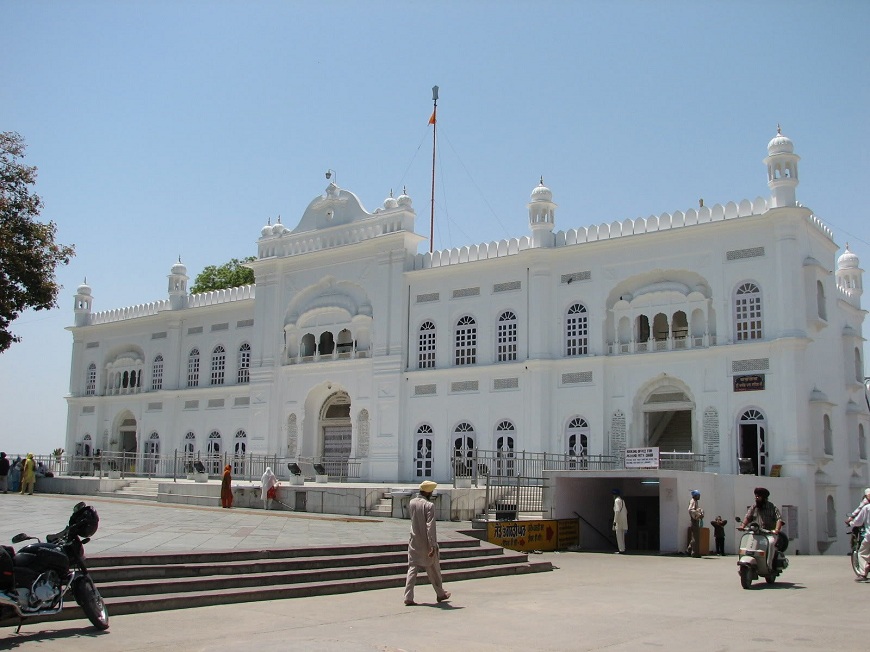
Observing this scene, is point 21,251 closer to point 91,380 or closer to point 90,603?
point 90,603

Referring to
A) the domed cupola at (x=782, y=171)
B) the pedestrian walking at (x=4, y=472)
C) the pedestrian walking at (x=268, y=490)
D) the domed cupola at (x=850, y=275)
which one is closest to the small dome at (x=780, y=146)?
the domed cupola at (x=782, y=171)

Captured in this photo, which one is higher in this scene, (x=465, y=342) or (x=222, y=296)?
(x=222, y=296)

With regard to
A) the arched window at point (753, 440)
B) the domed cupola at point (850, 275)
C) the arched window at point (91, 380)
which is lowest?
the arched window at point (753, 440)

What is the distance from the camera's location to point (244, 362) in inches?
1379

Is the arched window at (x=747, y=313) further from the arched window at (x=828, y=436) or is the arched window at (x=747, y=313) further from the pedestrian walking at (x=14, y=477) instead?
the pedestrian walking at (x=14, y=477)

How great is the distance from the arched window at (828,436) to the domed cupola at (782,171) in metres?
5.92

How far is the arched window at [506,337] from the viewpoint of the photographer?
27.1 meters

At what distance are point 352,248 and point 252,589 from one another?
21.4m

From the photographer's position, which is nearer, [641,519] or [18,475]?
[641,519]

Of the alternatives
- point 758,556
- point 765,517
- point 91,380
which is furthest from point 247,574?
point 91,380

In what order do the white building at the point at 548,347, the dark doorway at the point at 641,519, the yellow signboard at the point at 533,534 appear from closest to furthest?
the yellow signboard at the point at 533,534 < the dark doorway at the point at 641,519 < the white building at the point at 548,347

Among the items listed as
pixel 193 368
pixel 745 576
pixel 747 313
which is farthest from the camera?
pixel 193 368

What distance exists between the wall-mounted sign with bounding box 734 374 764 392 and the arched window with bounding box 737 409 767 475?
22.6 inches

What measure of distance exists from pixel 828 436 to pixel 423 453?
39.8 ft
